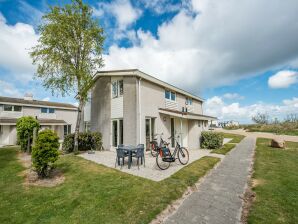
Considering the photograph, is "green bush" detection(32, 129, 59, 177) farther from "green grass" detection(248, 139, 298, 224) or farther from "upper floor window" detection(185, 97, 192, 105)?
"upper floor window" detection(185, 97, 192, 105)

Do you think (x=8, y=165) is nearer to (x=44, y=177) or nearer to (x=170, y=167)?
(x=44, y=177)

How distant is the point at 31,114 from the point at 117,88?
2093cm

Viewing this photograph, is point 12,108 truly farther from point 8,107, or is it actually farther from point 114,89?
point 114,89

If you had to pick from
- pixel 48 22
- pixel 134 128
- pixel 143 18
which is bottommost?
pixel 134 128

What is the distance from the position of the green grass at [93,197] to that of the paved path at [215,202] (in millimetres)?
490

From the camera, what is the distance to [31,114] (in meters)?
27.0

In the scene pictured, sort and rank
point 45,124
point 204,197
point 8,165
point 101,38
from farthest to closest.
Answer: point 45,124 → point 101,38 → point 8,165 → point 204,197

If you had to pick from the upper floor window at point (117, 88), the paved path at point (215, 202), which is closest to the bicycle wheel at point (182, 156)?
the paved path at point (215, 202)

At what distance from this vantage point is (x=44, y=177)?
7.59 m

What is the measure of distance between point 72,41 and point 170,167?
11.5m

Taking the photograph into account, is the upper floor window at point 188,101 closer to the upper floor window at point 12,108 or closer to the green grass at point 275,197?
the green grass at point 275,197

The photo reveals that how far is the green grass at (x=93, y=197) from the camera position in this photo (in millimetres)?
4453

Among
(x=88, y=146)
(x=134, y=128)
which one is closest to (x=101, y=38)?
(x=134, y=128)

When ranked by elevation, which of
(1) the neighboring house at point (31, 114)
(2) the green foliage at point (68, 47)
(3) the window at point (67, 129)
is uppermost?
(2) the green foliage at point (68, 47)
